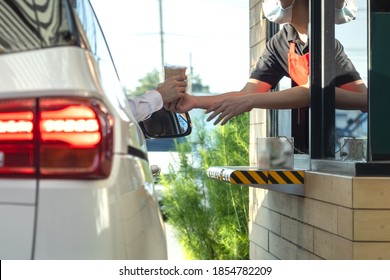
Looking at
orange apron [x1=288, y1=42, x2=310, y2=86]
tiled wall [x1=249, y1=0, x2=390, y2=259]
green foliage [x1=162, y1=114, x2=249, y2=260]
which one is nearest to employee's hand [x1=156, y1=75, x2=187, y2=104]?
tiled wall [x1=249, y1=0, x2=390, y2=259]

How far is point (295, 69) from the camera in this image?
473 centimetres

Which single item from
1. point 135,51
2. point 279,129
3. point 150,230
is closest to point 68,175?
point 150,230

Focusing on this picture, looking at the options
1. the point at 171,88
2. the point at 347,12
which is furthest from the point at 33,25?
the point at 347,12

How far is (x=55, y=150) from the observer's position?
1.49 meters

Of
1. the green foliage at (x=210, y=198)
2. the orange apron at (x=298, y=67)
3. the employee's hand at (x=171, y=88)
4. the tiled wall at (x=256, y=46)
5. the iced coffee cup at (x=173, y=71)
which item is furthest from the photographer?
the green foliage at (x=210, y=198)

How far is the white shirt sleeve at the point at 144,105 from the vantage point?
2.92 metres

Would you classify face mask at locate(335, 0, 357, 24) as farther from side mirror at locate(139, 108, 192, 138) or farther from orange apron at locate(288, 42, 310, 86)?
side mirror at locate(139, 108, 192, 138)

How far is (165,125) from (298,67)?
167 centimetres

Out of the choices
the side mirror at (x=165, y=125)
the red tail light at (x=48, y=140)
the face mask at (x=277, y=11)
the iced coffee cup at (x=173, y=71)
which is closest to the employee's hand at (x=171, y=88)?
the iced coffee cup at (x=173, y=71)

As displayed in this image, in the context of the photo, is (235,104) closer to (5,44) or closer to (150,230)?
(150,230)

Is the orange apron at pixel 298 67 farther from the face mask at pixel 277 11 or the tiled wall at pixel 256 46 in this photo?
the tiled wall at pixel 256 46

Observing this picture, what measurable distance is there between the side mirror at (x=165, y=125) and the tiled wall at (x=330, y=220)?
73 cm
